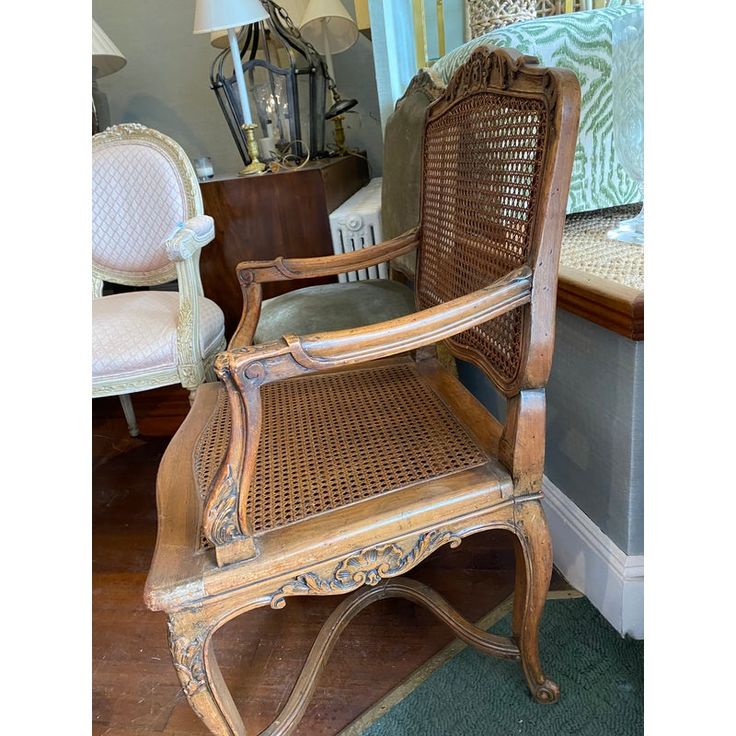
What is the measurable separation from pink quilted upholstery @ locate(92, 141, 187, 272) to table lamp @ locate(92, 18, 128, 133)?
30.1 inches

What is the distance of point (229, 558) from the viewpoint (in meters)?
0.72

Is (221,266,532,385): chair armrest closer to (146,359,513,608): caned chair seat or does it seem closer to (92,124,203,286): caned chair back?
(146,359,513,608): caned chair seat

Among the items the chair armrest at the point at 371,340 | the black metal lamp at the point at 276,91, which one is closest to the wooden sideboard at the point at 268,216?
the black metal lamp at the point at 276,91

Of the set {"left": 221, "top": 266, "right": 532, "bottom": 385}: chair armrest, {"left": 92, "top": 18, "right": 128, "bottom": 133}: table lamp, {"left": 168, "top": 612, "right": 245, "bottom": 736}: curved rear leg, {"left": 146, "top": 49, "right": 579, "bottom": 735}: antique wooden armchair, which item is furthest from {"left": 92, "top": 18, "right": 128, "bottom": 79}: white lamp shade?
{"left": 168, "top": 612, "right": 245, "bottom": 736}: curved rear leg

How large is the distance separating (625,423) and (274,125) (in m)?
2.07

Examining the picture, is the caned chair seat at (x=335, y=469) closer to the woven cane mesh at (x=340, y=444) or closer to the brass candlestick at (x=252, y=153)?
the woven cane mesh at (x=340, y=444)

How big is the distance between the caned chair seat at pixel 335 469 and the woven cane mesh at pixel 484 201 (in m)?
0.14

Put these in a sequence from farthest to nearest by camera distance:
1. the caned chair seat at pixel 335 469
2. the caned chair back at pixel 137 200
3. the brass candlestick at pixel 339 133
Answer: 1. the brass candlestick at pixel 339 133
2. the caned chair back at pixel 137 200
3. the caned chair seat at pixel 335 469

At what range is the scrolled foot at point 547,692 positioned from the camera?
1003 mm

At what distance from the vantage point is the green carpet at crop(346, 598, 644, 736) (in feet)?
3.23

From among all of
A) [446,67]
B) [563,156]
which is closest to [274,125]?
[446,67]

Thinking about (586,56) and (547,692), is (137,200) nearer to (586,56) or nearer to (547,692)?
(586,56)

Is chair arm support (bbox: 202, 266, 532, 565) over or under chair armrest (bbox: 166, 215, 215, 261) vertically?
under

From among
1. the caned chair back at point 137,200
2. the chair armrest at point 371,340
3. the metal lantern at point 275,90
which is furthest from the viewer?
the metal lantern at point 275,90
